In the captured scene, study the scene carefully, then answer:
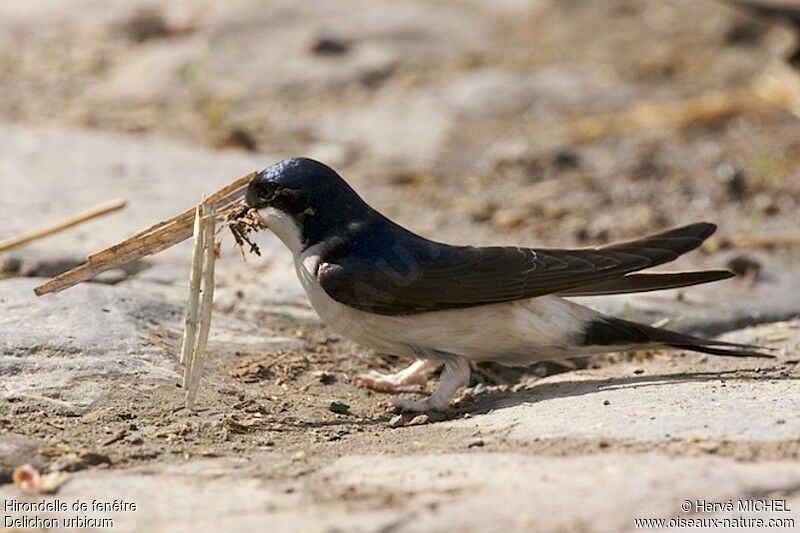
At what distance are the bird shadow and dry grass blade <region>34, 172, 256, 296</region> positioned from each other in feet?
3.46

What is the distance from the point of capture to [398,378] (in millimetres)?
4707

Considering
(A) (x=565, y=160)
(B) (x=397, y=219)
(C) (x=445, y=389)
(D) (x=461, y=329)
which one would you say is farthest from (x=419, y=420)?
(A) (x=565, y=160)

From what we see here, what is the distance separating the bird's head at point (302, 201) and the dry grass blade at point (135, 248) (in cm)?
11

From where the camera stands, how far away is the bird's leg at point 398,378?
4684 mm

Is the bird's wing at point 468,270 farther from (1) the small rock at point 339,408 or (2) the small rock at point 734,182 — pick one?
(2) the small rock at point 734,182

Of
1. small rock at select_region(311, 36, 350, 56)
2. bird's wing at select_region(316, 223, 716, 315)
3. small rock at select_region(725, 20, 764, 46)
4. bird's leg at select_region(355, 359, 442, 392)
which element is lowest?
bird's leg at select_region(355, 359, 442, 392)

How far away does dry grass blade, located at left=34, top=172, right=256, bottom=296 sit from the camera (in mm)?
4250

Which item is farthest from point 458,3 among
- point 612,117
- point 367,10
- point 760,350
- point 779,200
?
point 760,350

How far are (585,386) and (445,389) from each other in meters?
0.45

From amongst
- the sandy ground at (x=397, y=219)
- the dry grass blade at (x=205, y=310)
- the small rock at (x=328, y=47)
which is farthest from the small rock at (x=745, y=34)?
the dry grass blade at (x=205, y=310)

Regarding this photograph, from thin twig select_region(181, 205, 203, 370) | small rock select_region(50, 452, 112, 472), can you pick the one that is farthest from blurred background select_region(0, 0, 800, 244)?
small rock select_region(50, 452, 112, 472)

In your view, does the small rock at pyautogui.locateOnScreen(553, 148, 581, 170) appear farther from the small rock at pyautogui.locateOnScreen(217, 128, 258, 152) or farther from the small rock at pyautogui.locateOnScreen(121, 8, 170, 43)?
the small rock at pyautogui.locateOnScreen(121, 8, 170, 43)

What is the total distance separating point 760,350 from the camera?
4941mm

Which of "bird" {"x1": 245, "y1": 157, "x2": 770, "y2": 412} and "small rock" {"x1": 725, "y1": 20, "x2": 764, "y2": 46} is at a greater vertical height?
"small rock" {"x1": 725, "y1": 20, "x2": 764, "y2": 46}
